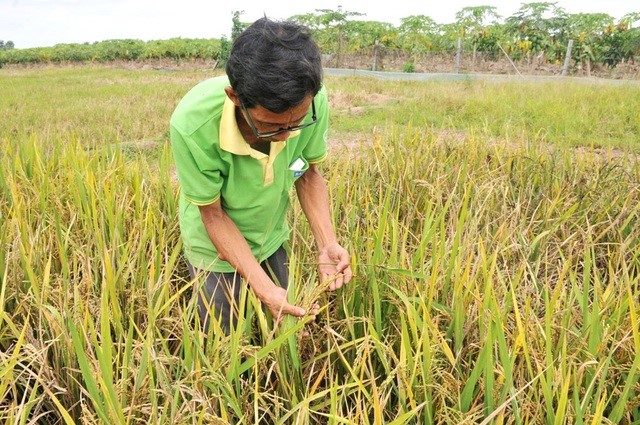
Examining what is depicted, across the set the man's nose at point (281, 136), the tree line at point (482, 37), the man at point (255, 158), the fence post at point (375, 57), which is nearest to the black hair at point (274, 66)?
the man at point (255, 158)

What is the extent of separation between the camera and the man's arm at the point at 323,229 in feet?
Answer: 4.76

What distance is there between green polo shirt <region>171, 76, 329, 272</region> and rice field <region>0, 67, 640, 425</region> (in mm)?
148

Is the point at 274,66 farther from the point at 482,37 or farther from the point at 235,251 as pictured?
the point at 482,37

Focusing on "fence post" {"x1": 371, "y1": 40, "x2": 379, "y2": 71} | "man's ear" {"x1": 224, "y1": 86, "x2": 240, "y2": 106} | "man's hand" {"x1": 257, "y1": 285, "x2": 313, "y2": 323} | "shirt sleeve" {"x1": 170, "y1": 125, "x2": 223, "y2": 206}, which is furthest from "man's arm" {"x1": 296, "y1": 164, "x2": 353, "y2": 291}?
"fence post" {"x1": 371, "y1": 40, "x2": 379, "y2": 71}

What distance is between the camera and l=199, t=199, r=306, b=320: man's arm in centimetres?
137

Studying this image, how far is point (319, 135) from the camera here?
1.64 metres

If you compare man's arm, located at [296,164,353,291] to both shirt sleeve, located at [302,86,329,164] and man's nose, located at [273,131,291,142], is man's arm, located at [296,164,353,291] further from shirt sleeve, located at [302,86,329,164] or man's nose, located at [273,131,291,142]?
man's nose, located at [273,131,291,142]

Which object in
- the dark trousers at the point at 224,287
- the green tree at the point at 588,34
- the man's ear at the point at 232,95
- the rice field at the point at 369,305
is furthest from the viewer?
the green tree at the point at 588,34

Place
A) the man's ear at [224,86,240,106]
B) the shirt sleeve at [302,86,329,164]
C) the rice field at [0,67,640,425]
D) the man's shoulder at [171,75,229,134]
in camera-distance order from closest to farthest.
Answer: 1. the rice field at [0,67,640,425]
2. the man's ear at [224,86,240,106]
3. the man's shoulder at [171,75,229,134]
4. the shirt sleeve at [302,86,329,164]

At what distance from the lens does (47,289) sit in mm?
1439

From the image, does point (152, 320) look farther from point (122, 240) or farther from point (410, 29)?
point (410, 29)

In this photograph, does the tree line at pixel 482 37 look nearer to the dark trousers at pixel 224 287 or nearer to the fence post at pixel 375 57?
the fence post at pixel 375 57

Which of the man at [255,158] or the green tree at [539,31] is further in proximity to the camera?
the green tree at [539,31]

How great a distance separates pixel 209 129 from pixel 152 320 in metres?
0.50
